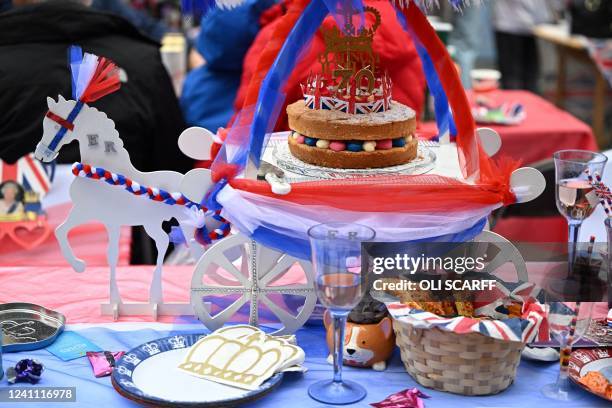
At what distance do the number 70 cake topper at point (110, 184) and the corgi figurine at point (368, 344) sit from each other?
1.06ft

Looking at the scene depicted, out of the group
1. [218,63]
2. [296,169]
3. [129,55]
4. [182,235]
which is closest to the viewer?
A: [296,169]

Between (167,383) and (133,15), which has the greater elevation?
(133,15)

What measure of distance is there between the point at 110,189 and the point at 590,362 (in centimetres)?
90

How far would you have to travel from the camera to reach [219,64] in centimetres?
312

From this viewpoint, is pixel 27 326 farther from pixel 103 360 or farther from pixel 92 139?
pixel 92 139

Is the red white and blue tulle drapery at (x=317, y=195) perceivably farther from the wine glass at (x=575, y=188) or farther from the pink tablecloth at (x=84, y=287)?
the pink tablecloth at (x=84, y=287)

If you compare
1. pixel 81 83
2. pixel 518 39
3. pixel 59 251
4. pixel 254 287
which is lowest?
pixel 59 251

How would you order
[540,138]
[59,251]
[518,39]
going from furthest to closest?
[518,39] < [540,138] < [59,251]

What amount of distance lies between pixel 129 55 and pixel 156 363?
5.08 ft

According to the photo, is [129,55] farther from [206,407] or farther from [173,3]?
[173,3]

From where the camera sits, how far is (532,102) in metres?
3.40

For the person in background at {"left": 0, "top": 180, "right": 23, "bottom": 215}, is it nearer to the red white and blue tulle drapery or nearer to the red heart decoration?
the red heart decoration

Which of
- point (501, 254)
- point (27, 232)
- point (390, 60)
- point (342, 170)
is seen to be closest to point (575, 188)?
point (501, 254)

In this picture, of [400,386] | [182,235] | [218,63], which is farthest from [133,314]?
[218,63]
